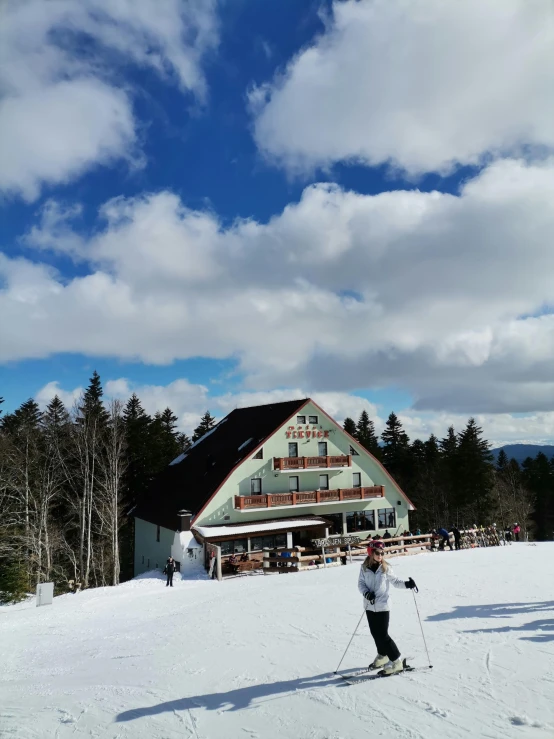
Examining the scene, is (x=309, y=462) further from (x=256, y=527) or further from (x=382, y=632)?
(x=382, y=632)

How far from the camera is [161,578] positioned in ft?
78.7

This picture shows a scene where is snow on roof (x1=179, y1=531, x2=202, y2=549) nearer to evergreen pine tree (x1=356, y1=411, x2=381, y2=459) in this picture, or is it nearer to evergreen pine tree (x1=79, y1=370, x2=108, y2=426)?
evergreen pine tree (x1=79, y1=370, x2=108, y2=426)

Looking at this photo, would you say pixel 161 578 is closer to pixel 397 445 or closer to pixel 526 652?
pixel 526 652

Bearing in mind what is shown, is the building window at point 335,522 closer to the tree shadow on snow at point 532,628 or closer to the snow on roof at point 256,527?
the snow on roof at point 256,527

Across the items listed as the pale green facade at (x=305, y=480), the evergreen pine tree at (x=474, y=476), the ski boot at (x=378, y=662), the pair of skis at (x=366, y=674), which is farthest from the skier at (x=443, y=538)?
the evergreen pine tree at (x=474, y=476)

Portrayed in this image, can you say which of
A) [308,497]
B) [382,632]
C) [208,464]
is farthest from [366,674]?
[208,464]

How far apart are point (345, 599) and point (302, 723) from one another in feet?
26.2

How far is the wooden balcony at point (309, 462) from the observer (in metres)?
31.5

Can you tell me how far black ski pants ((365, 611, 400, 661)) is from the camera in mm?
7156

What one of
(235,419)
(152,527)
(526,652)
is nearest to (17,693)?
(526,652)

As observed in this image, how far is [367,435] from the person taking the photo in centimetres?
6712

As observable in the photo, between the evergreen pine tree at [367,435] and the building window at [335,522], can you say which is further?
the evergreen pine tree at [367,435]

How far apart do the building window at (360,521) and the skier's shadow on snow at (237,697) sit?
2749cm

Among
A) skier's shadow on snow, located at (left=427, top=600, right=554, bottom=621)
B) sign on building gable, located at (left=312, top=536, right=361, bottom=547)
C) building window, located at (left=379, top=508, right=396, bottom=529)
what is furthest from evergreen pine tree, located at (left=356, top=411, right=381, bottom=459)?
skier's shadow on snow, located at (left=427, top=600, right=554, bottom=621)
